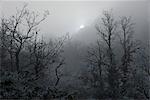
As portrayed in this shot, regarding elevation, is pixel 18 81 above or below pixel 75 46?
below

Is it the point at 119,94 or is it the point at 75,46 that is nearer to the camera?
the point at 119,94

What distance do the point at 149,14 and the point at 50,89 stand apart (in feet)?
289

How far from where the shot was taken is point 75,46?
281ft

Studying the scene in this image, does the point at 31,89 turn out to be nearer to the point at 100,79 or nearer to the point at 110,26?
the point at 100,79

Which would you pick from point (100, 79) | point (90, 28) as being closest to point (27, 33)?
point (100, 79)

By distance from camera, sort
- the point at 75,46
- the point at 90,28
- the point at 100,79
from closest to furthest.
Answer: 1. the point at 100,79
2. the point at 75,46
3. the point at 90,28

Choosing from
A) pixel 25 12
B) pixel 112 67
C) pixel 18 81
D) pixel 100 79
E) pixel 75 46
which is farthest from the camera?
pixel 75 46

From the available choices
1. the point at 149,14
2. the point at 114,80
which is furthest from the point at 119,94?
the point at 149,14

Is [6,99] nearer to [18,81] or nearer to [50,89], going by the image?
[18,81]

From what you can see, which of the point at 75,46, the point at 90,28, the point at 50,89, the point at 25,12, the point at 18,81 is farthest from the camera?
the point at 90,28

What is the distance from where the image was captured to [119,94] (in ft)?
74.6

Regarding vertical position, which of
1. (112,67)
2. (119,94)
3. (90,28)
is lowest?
(119,94)

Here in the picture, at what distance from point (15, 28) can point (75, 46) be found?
65838mm

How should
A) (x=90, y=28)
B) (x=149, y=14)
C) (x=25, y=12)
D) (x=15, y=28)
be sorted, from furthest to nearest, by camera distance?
(x=90, y=28)
(x=149, y=14)
(x=25, y=12)
(x=15, y=28)
